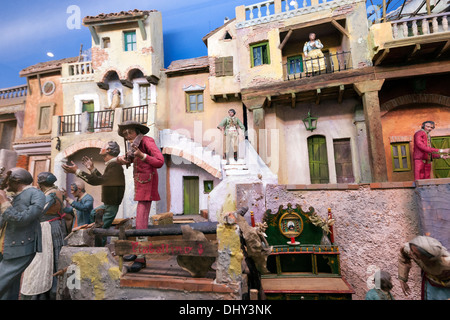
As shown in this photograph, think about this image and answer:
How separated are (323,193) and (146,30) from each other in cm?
803

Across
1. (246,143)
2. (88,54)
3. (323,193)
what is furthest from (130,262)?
(88,54)

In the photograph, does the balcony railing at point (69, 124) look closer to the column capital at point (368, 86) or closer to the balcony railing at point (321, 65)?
the balcony railing at point (321, 65)

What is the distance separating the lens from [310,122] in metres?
7.65

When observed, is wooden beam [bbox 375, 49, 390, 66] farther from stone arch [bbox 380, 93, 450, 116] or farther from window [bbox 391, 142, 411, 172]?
window [bbox 391, 142, 411, 172]

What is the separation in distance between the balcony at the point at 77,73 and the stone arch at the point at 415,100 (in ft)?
32.9

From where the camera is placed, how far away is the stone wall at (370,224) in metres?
3.87

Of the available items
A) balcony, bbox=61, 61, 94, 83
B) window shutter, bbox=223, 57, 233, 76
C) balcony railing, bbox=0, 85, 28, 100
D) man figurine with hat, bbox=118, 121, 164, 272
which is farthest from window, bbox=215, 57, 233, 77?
balcony railing, bbox=0, 85, 28, 100

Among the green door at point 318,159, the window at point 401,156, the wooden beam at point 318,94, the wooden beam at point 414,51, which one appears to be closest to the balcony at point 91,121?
the wooden beam at point 318,94

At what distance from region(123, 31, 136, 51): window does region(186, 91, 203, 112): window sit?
8.54 ft

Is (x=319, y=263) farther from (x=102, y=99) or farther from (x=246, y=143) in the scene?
(x=102, y=99)

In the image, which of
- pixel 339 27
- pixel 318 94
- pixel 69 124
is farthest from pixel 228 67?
pixel 69 124

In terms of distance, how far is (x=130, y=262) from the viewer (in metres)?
2.74

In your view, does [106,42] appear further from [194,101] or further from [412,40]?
[412,40]

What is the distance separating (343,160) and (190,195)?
17.5 feet
